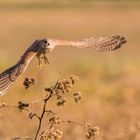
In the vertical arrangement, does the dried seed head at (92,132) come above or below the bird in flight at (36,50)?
below

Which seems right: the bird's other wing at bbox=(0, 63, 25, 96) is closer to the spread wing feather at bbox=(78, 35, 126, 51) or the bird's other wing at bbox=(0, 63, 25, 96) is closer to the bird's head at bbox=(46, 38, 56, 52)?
the bird's head at bbox=(46, 38, 56, 52)

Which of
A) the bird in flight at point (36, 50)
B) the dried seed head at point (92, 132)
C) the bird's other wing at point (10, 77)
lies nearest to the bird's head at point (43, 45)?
the bird in flight at point (36, 50)

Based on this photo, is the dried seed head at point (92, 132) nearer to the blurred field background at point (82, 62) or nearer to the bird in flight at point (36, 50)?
the blurred field background at point (82, 62)

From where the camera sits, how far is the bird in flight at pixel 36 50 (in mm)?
5770

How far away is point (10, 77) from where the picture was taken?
580cm

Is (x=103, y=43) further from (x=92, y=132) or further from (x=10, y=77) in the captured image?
(x=10, y=77)

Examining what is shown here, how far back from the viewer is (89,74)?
17.6m

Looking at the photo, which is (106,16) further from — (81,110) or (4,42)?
(81,110)

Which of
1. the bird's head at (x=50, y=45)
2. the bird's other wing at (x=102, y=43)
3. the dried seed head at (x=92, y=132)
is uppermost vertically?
the bird's other wing at (x=102, y=43)

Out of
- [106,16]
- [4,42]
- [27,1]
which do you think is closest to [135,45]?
[4,42]

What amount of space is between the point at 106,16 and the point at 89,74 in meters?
21.4

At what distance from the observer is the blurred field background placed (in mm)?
10523

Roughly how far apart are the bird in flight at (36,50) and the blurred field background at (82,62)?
251 mm

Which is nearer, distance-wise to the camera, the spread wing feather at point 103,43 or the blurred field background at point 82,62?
the spread wing feather at point 103,43
